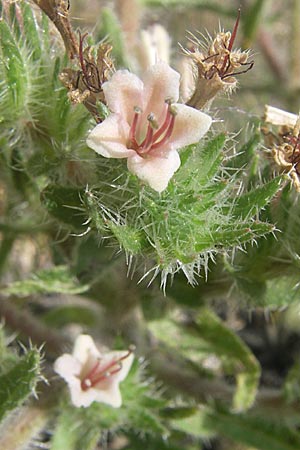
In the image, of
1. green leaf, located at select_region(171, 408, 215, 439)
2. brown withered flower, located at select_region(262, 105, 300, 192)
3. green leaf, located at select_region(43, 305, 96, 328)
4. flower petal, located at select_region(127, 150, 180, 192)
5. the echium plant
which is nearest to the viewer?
flower petal, located at select_region(127, 150, 180, 192)

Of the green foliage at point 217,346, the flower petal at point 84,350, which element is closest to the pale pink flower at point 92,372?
the flower petal at point 84,350

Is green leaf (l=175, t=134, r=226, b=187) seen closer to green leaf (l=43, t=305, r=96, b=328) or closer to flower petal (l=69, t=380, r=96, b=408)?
→ flower petal (l=69, t=380, r=96, b=408)

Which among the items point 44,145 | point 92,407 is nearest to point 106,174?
point 44,145


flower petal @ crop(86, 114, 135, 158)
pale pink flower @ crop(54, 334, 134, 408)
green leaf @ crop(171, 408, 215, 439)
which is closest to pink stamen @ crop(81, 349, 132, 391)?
pale pink flower @ crop(54, 334, 134, 408)

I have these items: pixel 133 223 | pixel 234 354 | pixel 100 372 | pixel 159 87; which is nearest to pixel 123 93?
pixel 159 87

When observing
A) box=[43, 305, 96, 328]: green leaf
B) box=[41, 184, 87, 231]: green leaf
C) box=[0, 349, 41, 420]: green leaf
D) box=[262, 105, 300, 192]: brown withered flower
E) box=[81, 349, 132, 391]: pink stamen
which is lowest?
box=[43, 305, 96, 328]: green leaf

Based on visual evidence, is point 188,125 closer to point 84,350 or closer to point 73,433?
point 84,350
